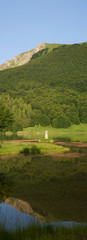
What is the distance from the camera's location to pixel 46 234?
7277 mm

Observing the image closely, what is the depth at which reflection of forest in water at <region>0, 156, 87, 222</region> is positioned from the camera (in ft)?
34.4

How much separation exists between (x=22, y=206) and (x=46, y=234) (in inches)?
150

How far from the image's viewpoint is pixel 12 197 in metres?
12.2

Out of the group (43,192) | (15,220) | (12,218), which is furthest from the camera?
(43,192)

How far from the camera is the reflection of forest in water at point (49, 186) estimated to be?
10.5 m

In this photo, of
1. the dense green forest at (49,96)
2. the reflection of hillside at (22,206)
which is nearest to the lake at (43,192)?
the reflection of hillside at (22,206)

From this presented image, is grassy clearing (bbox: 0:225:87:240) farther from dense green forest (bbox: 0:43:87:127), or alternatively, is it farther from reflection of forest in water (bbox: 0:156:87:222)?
dense green forest (bbox: 0:43:87:127)

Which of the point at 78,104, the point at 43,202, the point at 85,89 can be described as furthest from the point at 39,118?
the point at 43,202

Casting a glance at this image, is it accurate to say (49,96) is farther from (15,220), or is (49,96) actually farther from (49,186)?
(15,220)

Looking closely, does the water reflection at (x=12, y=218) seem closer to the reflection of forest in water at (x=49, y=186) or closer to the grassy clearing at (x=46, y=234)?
the grassy clearing at (x=46, y=234)

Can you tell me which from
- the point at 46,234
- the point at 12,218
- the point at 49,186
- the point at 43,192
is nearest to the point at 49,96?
the point at 49,186

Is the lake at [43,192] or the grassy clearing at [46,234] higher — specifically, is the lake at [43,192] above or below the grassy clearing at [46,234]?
below

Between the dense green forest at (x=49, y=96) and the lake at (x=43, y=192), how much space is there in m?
88.7

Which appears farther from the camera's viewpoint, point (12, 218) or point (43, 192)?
point (43, 192)
